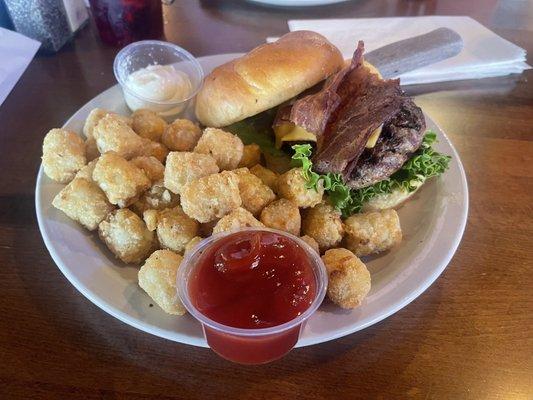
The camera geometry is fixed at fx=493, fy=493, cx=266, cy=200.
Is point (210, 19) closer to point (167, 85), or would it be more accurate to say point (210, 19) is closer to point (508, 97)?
point (167, 85)

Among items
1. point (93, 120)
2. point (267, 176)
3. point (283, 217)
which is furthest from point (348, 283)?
point (93, 120)

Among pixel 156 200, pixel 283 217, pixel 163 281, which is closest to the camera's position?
pixel 163 281

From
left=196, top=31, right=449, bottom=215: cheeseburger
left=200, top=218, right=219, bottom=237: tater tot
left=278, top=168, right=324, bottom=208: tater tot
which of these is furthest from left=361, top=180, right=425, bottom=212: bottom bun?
left=200, top=218, right=219, bottom=237: tater tot

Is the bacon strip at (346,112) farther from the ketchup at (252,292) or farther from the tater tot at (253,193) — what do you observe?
the ketchup at (252,292)

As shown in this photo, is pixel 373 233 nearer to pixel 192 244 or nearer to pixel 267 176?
pixel 267 176

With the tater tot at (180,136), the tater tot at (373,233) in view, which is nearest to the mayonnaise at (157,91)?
the tater tot at (180,136)

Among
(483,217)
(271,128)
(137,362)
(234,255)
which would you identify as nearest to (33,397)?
(137,362)
